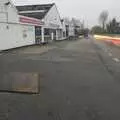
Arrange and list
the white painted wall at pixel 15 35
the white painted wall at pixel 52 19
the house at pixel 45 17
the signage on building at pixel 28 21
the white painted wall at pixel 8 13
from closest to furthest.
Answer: the white painted wall at pixel 15 35, the white painted wall at pixel 8 13, the signage on building at pixel 28 21, the house at pixel 45 17, the white painted wall at pixel 52 19

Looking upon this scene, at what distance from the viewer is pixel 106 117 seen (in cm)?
572

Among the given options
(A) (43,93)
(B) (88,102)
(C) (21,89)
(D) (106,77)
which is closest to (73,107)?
(B) (88,102)

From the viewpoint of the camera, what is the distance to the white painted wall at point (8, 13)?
26.2 m

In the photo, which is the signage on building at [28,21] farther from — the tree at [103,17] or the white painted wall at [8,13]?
the tree at [103,17]

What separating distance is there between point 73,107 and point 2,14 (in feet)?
70.7

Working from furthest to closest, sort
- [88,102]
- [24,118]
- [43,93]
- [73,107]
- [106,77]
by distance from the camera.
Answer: [106,77] → [43,93] → [88,102] → [73,107] → [24,118]

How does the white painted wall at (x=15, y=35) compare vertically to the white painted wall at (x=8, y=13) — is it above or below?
below

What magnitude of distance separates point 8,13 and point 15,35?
2.84 meters

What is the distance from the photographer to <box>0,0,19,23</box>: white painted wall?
26.2 metres

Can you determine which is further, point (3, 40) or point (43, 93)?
point (3, 40)

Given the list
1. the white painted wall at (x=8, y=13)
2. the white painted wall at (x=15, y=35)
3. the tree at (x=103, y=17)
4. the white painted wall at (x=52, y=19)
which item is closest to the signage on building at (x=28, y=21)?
the white painted wall at (x=15, y=35)

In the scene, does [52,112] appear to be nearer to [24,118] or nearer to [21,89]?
[24,118]

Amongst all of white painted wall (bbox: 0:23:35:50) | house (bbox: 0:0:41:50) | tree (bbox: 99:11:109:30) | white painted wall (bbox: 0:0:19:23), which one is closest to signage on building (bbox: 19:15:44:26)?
house (bbox: 0:0:41:50)

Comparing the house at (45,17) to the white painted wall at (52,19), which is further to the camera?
the white painted wall at (52,19)
